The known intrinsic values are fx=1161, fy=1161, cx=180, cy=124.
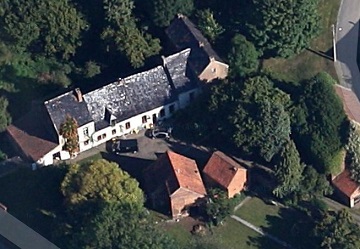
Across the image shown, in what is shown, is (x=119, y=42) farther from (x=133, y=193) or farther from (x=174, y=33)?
(x=133, y=193)

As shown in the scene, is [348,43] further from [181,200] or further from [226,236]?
[181,200]

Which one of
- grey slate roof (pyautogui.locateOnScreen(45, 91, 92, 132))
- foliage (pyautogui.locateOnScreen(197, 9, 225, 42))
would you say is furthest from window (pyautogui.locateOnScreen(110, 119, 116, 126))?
foliage (pyautogui.locateOnScreen(197, 9, 225, 42))

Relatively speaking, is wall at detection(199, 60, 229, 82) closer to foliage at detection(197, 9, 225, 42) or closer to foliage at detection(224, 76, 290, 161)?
foliage at detection(197, 9, 225, 42)

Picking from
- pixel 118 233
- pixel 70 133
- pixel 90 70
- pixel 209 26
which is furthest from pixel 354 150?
pixel 90 70

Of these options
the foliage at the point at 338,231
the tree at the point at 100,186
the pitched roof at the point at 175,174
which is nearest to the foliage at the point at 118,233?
the tree at the point at 100,186

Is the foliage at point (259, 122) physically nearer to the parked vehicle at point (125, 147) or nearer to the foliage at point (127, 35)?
the parked vehicle at point (125, 147)

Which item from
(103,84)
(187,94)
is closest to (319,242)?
(187,94)

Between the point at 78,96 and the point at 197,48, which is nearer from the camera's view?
the point at 78,96
